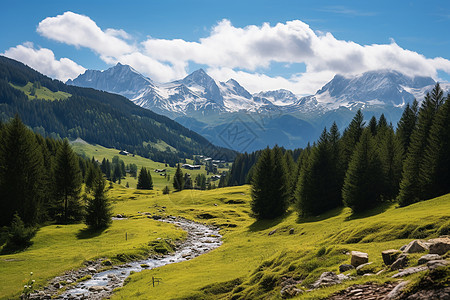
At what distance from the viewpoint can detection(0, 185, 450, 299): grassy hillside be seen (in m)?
24.8

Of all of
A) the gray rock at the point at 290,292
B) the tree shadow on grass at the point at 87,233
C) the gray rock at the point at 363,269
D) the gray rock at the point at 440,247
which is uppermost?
the gray rock at the point at 440,247

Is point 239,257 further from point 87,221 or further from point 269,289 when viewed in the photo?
point 87,221

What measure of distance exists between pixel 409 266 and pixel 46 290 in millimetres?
35244

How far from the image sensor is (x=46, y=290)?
105 ft

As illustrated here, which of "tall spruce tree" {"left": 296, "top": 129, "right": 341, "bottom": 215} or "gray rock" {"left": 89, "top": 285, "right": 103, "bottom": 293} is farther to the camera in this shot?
"tall spruce tree" {"left": 296, "top": 129, "right": 341, "bottom": 215}

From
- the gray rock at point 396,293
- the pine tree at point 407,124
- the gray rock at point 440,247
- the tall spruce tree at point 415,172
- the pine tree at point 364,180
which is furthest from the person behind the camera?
the pine tree at point 407,124

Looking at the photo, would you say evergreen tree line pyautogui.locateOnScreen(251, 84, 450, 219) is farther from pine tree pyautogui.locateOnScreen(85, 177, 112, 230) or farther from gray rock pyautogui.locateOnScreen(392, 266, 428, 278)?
gray rock pyautogui.locateOnScreen(392, 266, 428, 278)

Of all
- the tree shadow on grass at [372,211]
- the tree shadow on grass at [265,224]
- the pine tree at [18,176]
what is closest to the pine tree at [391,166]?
the tree shadow on grass at [372,211]

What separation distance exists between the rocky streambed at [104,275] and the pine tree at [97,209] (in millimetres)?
18946

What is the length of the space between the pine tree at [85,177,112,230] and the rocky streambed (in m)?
18.9

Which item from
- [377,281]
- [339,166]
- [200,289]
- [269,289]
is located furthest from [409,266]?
[339,166]

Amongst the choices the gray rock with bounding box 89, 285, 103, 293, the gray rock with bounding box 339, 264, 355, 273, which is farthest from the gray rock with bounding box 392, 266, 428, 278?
the gray rock with bounding box 89, 285, 103, 293

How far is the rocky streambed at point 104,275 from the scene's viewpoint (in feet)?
103

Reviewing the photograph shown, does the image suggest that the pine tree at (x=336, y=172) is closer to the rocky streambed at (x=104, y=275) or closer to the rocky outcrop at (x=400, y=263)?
the rocky streambed at (x=104, y=275)
